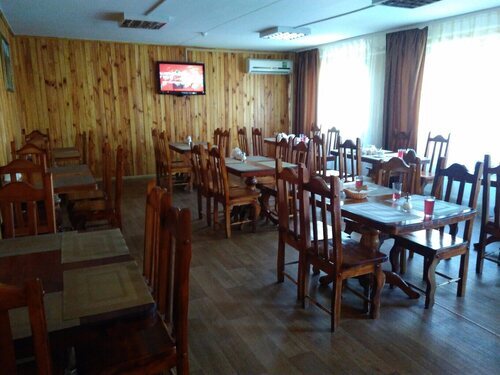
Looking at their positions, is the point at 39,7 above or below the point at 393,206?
above

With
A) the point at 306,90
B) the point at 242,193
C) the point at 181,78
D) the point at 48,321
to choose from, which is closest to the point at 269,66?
the point at 306,90

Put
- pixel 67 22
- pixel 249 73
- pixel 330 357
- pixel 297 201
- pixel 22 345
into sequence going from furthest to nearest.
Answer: pixel 249 73 → pixel 67 22 → pixel 297 201 → pixel 330 357 → pixel 22 345

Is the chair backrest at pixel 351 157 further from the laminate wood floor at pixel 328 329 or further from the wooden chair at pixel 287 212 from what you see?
the wooden chair at pixel 287 212

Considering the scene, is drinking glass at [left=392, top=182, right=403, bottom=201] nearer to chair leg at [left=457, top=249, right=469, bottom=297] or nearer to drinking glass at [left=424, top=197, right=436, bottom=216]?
drinking glass at [left=424, top=197, right=436, bottom=216]

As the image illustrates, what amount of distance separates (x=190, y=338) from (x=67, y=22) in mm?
4672

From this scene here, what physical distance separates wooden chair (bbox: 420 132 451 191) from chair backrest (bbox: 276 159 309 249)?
2.64 meters

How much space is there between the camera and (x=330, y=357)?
220 centimetres

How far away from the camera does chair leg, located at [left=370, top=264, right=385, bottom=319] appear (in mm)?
2473

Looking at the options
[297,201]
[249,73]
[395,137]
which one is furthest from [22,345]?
[249,73]

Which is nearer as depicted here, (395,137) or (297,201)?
(297,201)

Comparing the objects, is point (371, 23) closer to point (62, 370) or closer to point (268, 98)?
point (268, 98)

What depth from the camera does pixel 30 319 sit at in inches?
35.3

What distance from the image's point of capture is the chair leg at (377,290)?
247 centimetres

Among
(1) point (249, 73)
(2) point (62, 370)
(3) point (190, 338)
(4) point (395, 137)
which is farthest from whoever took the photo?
(1) point (249, 73)
